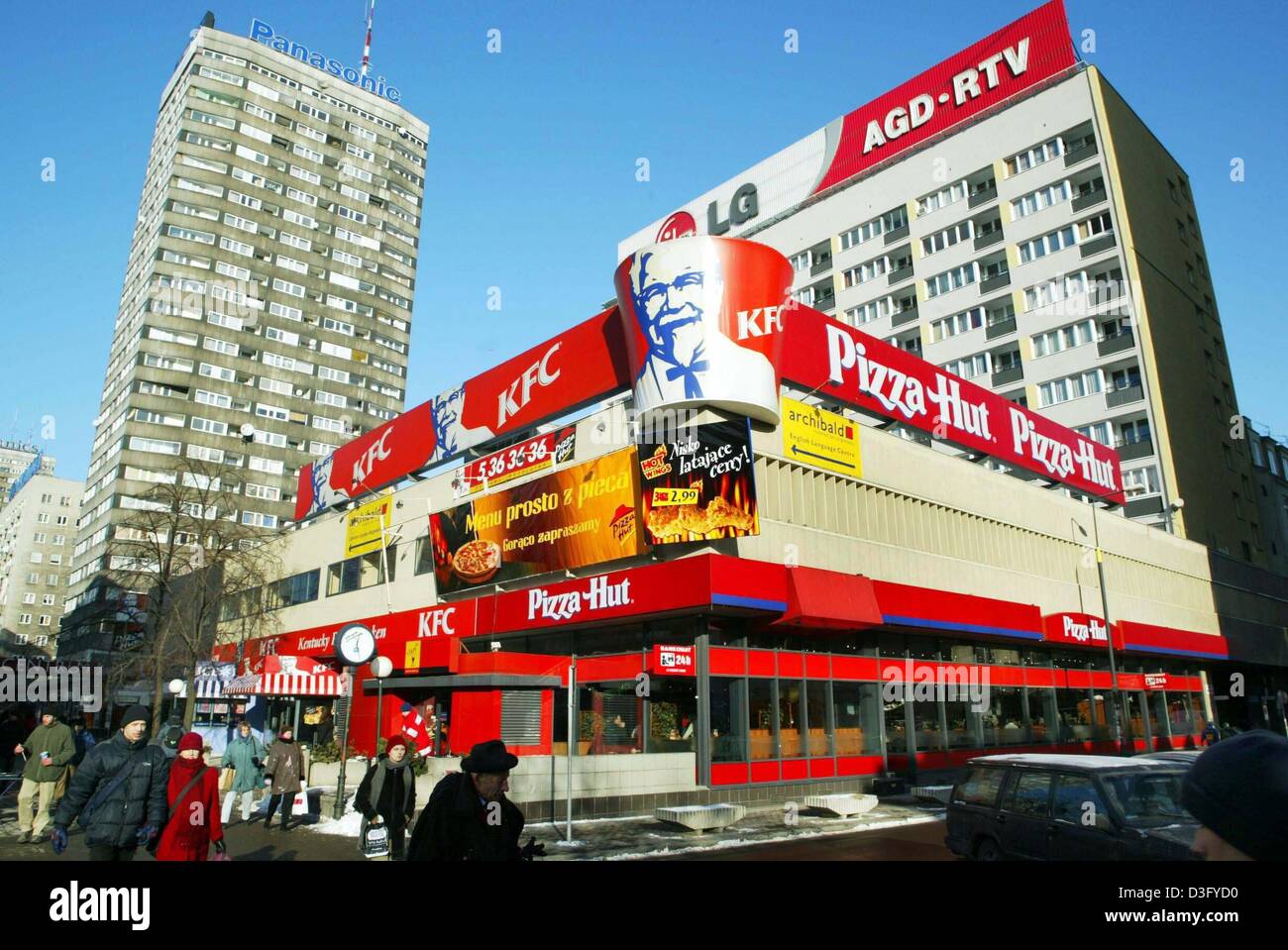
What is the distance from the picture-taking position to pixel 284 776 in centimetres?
1596

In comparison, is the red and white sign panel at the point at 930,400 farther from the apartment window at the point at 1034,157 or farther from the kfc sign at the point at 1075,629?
the apartment window at the point at 1034,157

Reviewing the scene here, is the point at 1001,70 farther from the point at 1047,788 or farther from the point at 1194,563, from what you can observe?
the point at 1047,788

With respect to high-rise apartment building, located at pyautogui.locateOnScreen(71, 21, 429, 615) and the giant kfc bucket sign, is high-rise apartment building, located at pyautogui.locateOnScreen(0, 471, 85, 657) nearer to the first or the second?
high-rise apartment building, located at pyautogui.locateOnScreen(71, 21, 429, 615)

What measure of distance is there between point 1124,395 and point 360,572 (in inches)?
1738

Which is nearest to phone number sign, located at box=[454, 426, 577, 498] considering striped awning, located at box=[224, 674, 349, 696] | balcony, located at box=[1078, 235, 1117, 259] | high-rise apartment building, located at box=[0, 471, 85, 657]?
striped awning, located at box=[224, 674, 349, 696]

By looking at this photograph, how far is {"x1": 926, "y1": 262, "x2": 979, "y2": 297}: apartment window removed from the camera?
2345 inches

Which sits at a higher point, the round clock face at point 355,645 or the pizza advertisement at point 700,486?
the pizza advertisement at point 700,486

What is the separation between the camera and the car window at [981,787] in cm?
1000

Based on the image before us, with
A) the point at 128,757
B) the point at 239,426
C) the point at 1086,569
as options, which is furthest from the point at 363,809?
the point at 239,426

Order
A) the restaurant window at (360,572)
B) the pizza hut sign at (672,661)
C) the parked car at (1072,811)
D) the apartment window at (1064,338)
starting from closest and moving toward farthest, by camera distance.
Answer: the parked car at (1072,811)
the pizza hut sign at (672,661)
the restaurant window at (360,572)
the apartment window at (1064,338)

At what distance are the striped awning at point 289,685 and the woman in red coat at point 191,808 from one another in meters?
19.1

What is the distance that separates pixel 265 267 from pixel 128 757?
86.0 m

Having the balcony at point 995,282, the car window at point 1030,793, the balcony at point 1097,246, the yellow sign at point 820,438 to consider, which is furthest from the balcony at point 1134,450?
the car window at point 1030,793

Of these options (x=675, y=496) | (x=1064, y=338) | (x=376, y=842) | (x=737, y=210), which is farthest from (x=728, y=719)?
(x=737, y=210)
